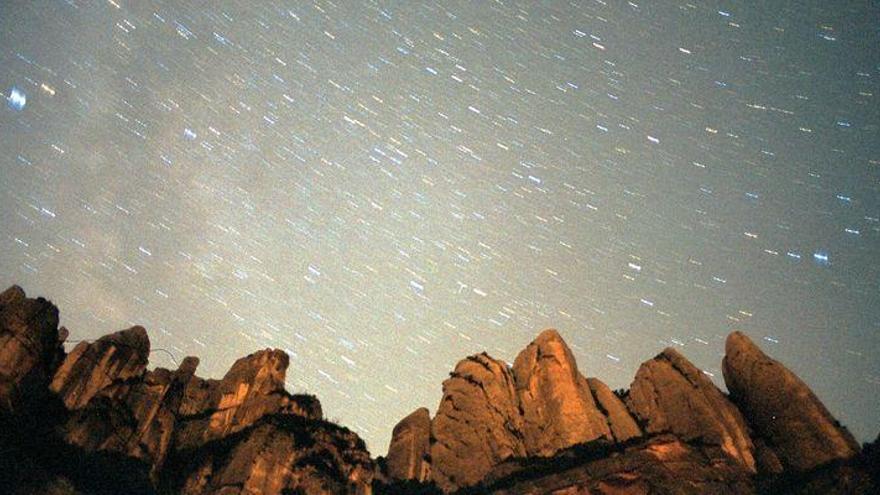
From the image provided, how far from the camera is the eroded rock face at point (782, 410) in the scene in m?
31.6

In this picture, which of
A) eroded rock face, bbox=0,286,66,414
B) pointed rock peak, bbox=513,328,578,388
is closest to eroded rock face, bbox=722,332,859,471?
pointed rock peak, bbox=513,328,578,388

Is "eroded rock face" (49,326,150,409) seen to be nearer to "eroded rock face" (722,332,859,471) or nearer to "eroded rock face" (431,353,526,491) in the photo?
"eroded rock face" (431,353,526,491)

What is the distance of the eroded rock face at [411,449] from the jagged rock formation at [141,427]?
96.2 inches

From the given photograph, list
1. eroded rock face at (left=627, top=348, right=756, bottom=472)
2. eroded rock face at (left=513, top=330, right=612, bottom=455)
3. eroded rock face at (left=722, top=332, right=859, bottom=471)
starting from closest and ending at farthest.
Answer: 1. eroded rock face at (left=722, top=332, right=859, bottom=471)
2. eroded rock face at (left=627, top=348, right=756, bottom=472)
3. eroded rock face at (left=513, top=330, right=612, bottom=455)

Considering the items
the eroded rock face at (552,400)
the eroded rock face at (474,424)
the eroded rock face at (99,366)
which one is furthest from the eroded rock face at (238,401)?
the eroded rock face at (552,400)

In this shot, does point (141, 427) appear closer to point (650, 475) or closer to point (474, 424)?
point (474, 424)

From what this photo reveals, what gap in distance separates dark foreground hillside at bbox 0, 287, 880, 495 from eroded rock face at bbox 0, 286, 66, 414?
92 mm

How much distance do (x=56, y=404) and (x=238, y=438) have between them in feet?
37.1

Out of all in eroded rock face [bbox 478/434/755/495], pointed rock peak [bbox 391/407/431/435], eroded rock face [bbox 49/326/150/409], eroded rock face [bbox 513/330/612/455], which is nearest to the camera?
eroded rock face [bbox 478/434/755/495]

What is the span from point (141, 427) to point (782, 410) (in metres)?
43.2

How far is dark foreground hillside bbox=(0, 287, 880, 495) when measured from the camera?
27.6 meters

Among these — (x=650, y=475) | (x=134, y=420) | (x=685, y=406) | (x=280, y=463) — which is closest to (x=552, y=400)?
(x=685, y=406)

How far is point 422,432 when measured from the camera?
135ft

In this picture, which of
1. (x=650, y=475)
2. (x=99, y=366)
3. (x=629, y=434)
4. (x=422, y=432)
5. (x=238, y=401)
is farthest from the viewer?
(x=422, y=432)
